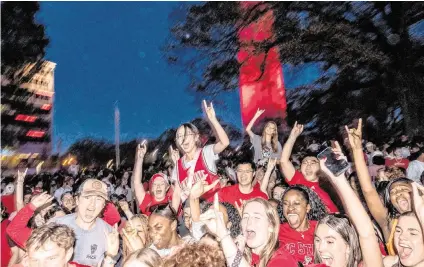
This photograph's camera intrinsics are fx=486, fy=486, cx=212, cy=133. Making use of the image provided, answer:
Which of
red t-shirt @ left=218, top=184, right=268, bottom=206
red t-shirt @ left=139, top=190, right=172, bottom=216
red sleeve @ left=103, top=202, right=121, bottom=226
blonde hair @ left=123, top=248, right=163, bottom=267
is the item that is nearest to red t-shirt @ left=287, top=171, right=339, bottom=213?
red t-shirt @ left=218, top=184, right=268, bottom=206

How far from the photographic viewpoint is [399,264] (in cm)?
296

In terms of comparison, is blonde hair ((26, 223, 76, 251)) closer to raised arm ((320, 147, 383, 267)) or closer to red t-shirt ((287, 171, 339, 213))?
raised arm ((320, 147, 383, 267))

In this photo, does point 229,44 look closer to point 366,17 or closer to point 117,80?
point 366,17

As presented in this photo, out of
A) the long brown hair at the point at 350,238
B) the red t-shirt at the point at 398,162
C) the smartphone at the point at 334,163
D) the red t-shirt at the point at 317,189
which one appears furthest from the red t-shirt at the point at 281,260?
the red t-shirt at the point at 398,162

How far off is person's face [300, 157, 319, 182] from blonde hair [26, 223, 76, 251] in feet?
8.87

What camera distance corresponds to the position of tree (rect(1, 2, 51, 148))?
1930cm

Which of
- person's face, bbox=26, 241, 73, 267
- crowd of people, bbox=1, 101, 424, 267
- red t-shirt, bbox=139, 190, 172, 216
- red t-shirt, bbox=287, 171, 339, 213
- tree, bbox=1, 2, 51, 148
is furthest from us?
tree, bbox=1, 2, 51, 148

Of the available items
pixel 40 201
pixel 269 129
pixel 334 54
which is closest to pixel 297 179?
pixel 269 129

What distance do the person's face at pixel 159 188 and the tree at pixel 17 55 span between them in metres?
16.2

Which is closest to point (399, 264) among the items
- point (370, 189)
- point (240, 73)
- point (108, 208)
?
point (370, 189)

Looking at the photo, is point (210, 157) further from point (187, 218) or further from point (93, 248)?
point (93, 248)

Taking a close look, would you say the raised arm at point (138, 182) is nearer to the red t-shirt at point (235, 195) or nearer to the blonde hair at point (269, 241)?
the red t-shirt at point (235, 195)

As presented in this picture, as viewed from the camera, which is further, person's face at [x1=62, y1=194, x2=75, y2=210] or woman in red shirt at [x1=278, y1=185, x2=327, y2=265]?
person's face at [x1=62, y1=194, x2=75, y2=210]

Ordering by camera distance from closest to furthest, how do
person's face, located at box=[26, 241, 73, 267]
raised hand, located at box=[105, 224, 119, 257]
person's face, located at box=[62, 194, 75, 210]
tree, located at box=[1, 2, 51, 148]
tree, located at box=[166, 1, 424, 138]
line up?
person's face, located at box=[26, 241, 73, 267], raised hand, located at box=[105, 224, 119, 257], person's face, located at box=[62, 194, 75, 210], tree, located at box=[166, 1, 424, 138], tree, located at box=[1, 2, 51, 148]
